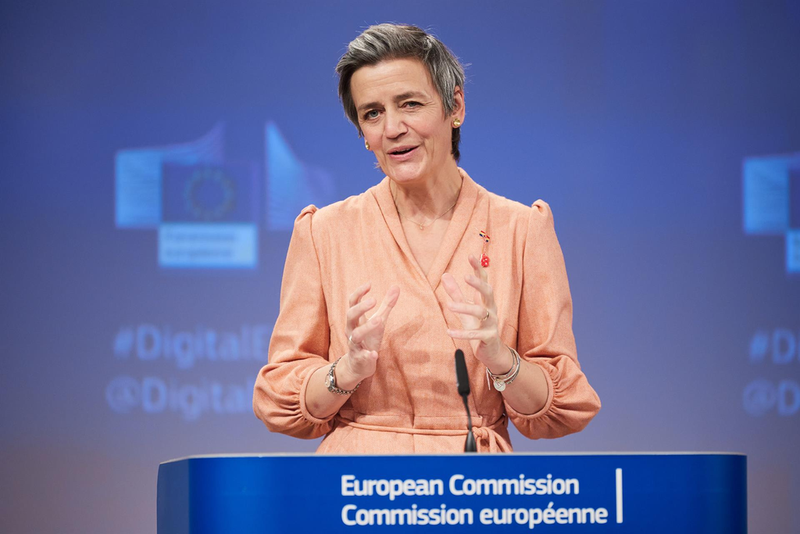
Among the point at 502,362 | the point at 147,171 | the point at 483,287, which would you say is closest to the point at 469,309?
the point at 483,287

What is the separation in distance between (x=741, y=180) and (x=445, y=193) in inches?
103

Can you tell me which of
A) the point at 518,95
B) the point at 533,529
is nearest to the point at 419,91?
the point at 533,529

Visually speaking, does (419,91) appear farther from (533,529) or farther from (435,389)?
(533,529)

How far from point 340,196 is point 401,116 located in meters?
2.09

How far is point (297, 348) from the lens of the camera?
188cm

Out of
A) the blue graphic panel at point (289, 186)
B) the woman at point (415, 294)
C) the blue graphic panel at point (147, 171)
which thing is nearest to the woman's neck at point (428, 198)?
the woman at point (415, 294)

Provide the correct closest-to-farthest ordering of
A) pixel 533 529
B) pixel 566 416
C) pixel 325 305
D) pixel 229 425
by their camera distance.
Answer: pixel 533 529 < pixel 566 416 < pixel 325 305 < pixel 229 425

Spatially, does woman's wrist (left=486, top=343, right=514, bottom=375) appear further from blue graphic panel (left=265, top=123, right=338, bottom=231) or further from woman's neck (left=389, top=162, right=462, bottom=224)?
blue graphic panel (left=265, top=123, right=338, bottom=231)

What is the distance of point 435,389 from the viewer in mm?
1817

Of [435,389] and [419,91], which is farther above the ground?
[419,91]

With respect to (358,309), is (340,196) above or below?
above

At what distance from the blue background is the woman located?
198 centimetres

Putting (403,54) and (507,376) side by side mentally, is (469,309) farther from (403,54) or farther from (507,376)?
(403,54)

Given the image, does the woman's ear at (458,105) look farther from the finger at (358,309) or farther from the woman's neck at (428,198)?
the finger at (358,309)
